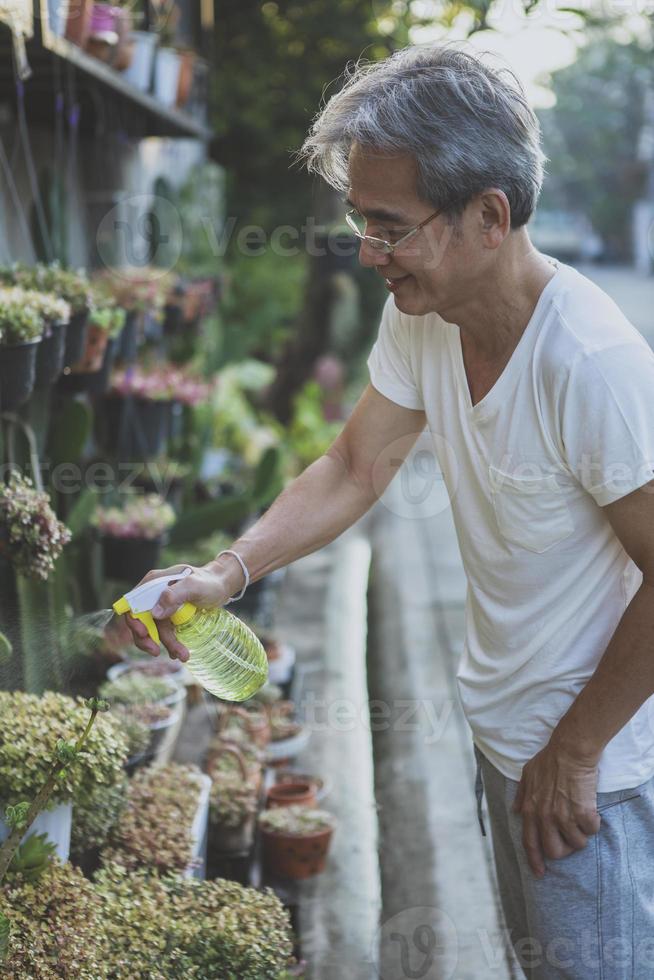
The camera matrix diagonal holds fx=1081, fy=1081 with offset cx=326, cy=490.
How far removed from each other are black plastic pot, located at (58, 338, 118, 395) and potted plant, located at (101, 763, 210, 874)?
1.25 meters

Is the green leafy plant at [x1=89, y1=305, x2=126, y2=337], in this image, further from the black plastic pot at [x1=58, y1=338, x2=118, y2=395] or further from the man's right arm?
→ the man's right arm

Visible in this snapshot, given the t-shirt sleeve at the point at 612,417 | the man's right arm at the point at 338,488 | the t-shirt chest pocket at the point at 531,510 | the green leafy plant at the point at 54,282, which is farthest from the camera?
the green leafy plant at the point at 54,282

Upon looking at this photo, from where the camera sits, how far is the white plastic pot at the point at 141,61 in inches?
174

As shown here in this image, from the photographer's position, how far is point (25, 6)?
2969mm

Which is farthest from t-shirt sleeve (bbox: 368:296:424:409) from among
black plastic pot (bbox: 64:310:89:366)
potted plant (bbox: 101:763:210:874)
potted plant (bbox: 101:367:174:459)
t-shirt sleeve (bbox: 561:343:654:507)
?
potted plant (bbox: 101:367:174:459)

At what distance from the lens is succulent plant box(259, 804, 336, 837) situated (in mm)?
3191

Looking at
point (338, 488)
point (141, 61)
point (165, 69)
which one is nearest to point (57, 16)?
point (141, 61)

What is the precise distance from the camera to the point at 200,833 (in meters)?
2.73

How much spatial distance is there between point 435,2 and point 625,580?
3930mm

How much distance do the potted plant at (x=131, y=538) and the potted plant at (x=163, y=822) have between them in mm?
912

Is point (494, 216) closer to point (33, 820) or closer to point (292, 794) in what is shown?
point (33, 820)

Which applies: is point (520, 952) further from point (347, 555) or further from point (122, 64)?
point (347, 555)

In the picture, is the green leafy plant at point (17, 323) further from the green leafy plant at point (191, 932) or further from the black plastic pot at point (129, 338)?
the black plastic pot at point (129, 338)

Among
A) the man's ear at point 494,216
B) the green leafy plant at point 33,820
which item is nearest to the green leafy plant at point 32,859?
the green leafy plant at point 33,820
